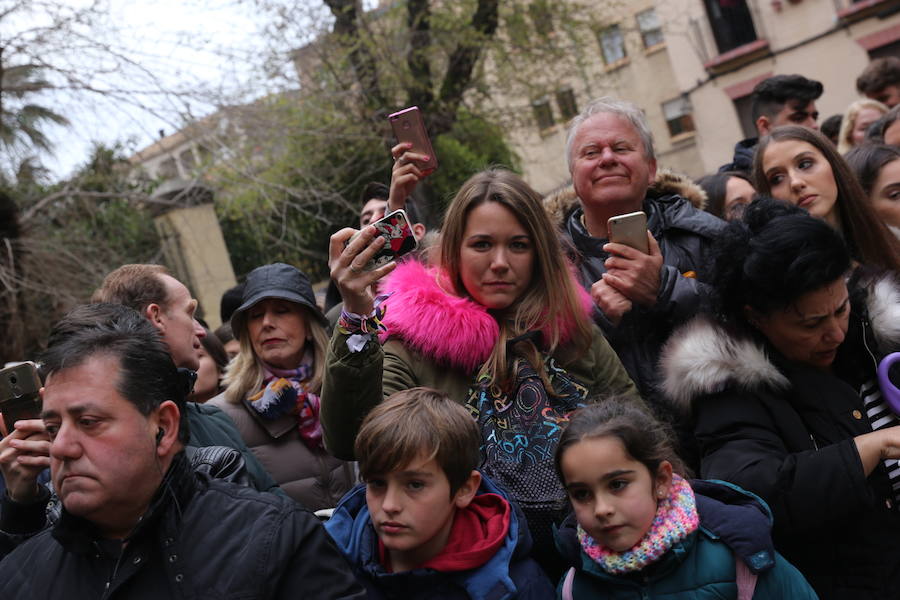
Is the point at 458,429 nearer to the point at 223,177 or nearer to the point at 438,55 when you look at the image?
the point at 223,177

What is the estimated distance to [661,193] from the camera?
3627 millimetres

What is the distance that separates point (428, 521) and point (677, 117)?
23759 mm

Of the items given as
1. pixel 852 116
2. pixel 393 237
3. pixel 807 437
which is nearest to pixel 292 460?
pixel 393 237

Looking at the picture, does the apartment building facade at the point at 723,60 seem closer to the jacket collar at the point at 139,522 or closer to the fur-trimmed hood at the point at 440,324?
the fur-trimmed hood at the point at 440,324

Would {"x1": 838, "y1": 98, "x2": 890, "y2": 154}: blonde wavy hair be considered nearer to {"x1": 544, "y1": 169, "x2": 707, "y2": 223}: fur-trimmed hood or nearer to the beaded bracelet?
{"x1": 544, "y1": 169, "x2": 707, "y2": 223}: fur-trimmed hood

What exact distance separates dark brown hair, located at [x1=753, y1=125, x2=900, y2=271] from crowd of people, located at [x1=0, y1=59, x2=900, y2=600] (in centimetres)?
1

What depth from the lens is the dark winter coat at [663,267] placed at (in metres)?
2.96

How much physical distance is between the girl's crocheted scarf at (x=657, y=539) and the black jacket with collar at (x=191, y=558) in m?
0.64

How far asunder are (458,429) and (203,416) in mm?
1023

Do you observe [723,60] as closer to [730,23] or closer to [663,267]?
[730,23]

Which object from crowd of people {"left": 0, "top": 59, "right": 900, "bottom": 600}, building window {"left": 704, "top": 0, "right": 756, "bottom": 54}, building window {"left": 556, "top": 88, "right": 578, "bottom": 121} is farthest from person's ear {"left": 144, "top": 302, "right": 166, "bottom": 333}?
building window {"left": 704, "top": 0, "right": 756, "bottom": 54}

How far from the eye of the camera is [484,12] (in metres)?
11.9

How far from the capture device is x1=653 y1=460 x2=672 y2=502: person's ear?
7.45 ft

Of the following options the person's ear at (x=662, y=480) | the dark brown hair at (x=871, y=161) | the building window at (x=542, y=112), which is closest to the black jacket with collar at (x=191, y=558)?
the person's ear at (x=662, y=480)
